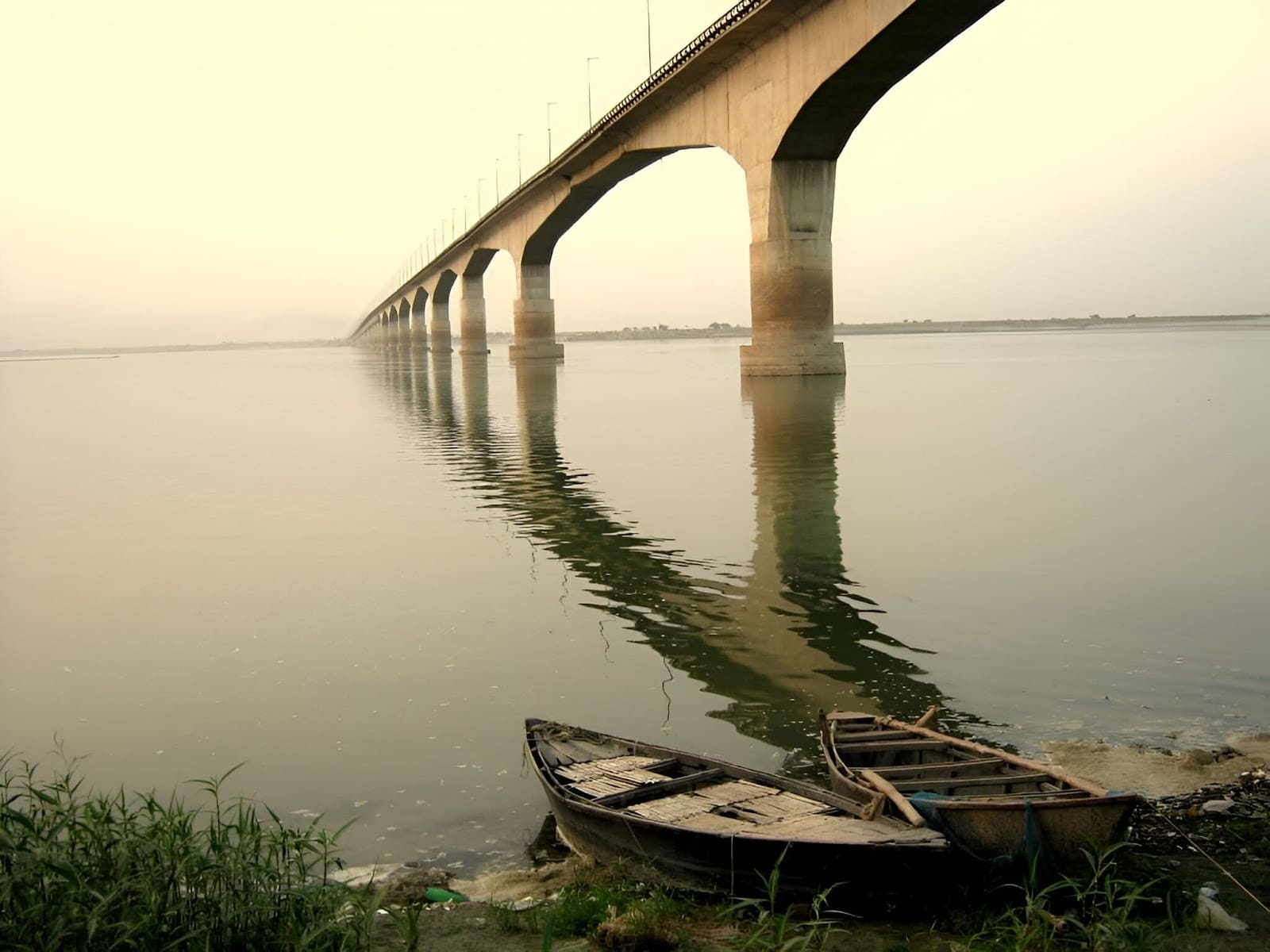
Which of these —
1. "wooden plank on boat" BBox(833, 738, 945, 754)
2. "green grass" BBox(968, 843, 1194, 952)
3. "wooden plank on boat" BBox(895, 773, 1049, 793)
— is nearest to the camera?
"green grass" BBox(968, 843, 1194, 952)

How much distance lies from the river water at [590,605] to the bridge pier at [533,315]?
49.3 meters

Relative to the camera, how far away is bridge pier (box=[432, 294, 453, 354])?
105375mm

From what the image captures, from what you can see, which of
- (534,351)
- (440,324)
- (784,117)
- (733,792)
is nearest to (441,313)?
(440,324)

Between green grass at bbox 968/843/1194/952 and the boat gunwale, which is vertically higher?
the boat gunwale

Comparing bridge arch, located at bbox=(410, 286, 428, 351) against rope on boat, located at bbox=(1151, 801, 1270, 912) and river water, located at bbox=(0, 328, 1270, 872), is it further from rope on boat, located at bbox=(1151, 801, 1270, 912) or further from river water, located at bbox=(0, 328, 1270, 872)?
rope on boat, located at bbox=(1151, 801, 1270, 912)

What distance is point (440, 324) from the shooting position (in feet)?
353

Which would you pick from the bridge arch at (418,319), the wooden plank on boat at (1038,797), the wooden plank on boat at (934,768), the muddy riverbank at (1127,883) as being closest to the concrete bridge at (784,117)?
the muddy riverbank at (1127,883)

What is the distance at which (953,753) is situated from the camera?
5988mm

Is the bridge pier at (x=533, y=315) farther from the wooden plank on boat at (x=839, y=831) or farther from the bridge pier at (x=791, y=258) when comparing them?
the wooden plank on boat at (x=839, y=831)

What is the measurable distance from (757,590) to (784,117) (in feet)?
86.2

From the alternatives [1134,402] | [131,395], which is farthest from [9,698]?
[131,395]

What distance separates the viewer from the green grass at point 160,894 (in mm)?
4238

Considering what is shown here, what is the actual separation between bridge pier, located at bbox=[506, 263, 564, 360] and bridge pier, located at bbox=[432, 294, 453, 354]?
31225 millimetres

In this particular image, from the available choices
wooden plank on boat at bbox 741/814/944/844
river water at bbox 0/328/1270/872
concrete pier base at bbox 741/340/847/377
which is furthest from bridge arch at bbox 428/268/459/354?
wooden plank on boat at bbox 741/814/944/844
